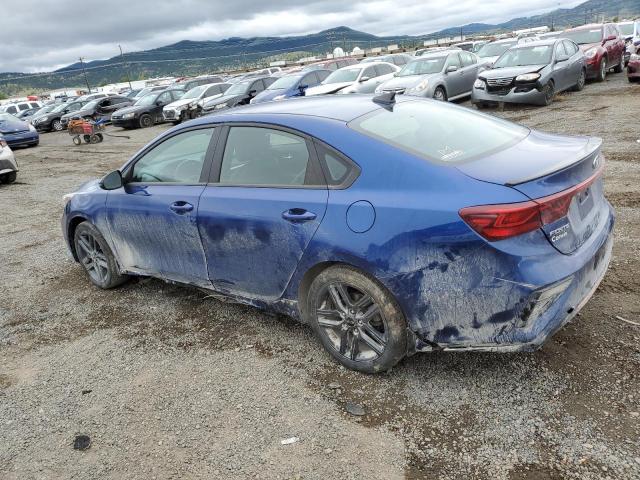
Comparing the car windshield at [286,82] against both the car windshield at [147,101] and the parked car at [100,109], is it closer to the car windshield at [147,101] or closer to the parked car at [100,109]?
the car windshield at [147,101]

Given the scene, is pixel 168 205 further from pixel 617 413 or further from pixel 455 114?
pixel 617 413

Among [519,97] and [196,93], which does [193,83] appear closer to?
[196,93]

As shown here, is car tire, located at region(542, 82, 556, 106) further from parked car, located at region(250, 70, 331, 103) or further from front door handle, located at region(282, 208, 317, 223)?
front door handle, located at region(282, 208, 317, 223)

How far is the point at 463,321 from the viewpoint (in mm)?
2709

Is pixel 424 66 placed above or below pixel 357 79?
above

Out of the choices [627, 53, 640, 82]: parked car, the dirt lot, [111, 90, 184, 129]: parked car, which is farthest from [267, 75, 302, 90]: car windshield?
the dirt lot

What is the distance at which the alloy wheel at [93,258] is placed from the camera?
491 cm

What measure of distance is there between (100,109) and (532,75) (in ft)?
68.4

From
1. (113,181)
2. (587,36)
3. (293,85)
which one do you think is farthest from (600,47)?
(113,181)

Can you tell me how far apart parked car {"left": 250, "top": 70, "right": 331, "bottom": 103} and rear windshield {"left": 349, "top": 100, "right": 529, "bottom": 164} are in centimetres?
1463

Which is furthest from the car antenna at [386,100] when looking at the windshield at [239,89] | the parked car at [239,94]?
the windshield at [239,89]

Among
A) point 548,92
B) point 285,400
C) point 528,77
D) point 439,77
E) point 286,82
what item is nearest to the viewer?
point 285,400

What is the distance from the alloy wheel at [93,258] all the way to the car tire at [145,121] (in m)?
18.9

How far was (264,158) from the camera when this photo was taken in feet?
11.5
